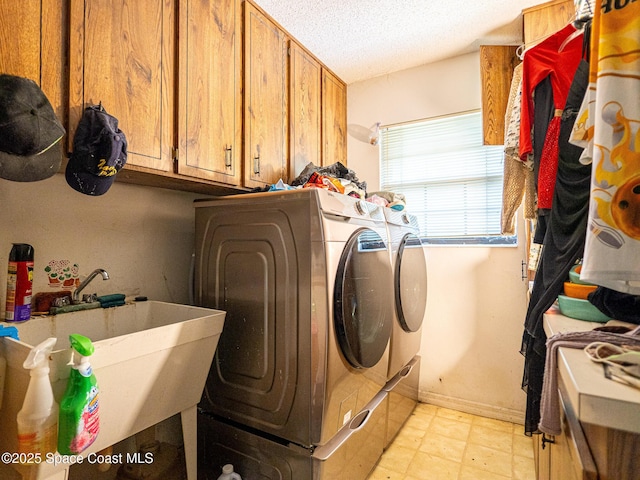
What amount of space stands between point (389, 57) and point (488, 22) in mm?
690

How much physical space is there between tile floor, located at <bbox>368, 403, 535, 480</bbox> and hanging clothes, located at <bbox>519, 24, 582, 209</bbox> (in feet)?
5.00

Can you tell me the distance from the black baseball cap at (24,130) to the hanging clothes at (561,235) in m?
1.68

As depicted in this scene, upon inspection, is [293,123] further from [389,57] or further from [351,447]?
[351,447]

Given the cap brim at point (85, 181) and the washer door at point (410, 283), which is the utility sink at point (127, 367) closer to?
the cap brim at point (85, 181)

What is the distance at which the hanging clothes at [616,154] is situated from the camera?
2.25ft

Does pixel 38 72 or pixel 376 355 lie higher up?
pixel 38 72

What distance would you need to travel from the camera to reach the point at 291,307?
4.37 ft

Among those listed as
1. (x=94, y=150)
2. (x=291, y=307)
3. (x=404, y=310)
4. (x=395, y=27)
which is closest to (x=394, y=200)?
(x=404, y=310)

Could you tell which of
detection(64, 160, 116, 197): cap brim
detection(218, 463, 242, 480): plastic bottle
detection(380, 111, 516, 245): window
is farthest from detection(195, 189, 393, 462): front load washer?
detection(380, 111, 516, 245): window

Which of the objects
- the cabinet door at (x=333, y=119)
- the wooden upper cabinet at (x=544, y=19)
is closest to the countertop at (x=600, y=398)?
the wooden upper cabinet at (x=544, y=19)

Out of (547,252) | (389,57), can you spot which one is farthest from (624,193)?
(389,57)

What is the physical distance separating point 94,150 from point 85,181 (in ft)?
0.41

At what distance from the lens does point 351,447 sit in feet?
4.90

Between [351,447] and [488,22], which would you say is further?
[488,22]
